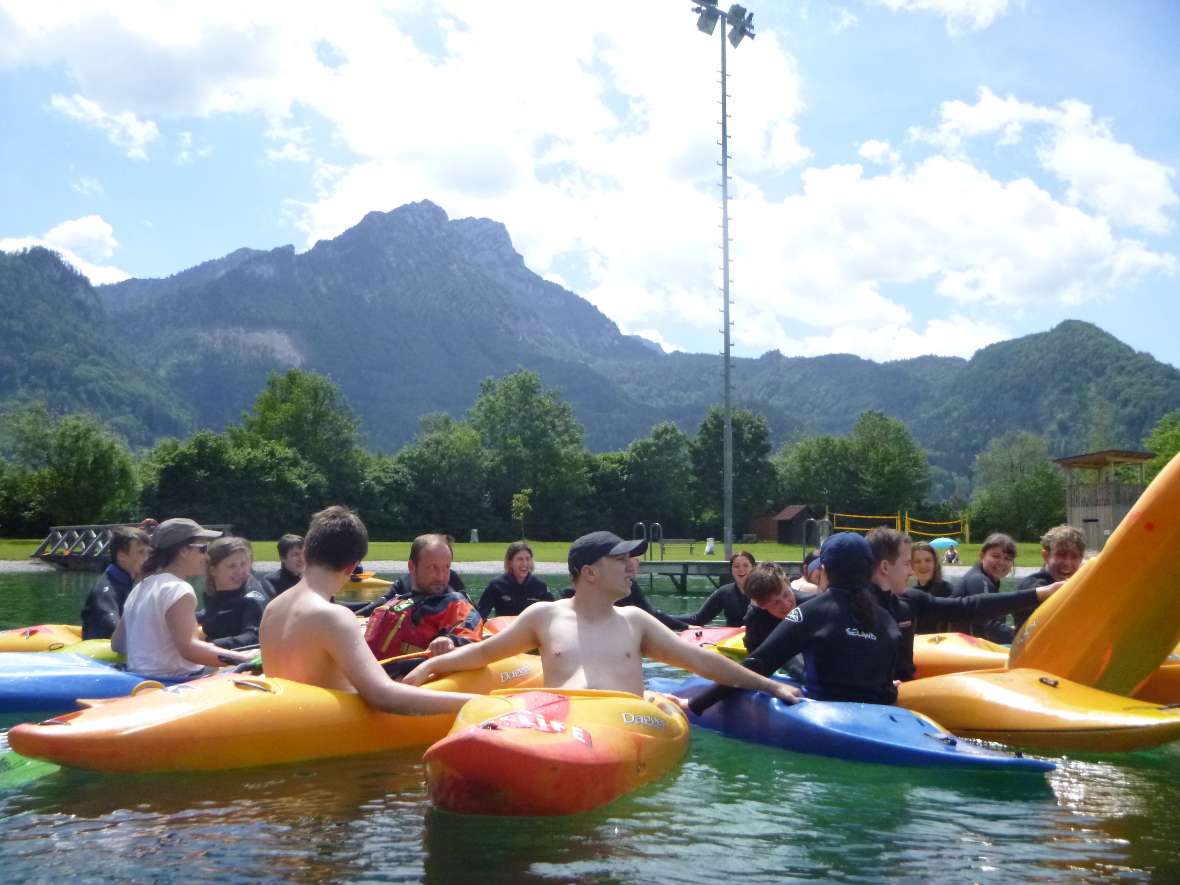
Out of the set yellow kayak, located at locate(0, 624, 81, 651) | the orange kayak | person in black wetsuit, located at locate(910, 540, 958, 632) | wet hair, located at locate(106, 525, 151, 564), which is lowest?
yellow kayak, located at locate(0, 624, 81, 651)

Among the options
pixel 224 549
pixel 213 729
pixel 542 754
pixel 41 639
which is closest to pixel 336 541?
pixel 213 729

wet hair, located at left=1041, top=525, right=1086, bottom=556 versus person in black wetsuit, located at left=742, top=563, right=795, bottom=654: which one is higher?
wet hair, located at left=1041, top=525, right=1086, bottom=556

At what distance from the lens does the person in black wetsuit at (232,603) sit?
8.55m

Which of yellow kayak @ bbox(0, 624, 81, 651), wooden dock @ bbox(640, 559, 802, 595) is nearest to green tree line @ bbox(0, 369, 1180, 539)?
wooden dock @ bbox(640, 559, 802, 595)

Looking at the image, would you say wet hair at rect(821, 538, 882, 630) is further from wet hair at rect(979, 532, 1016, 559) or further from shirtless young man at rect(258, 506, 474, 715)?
wet hair at rect(979, 532, 1016, 559)

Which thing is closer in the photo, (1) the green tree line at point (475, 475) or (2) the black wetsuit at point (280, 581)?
(2) the black wetsuit at point (280, 581)

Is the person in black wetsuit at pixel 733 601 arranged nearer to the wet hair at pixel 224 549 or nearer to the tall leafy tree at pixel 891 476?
the wet hair at pixel 224 549

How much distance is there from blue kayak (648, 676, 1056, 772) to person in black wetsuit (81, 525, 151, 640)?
5.28m

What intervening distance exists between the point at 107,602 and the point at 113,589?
5.6 inches

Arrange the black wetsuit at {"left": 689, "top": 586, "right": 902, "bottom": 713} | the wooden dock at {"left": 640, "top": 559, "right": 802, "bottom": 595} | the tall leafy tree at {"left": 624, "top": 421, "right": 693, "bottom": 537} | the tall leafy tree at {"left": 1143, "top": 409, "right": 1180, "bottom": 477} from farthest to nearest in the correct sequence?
the tall leafy tree at {"left": 624, "top": 421, "right": 693, "bottom": 537} < the tall leafy tree at {"left": 1143, "top": 409, "right": 1180, "bottom": 477} < the wooden dock at {"left": 640, "top": 559, "right": 802, "bottom": 595} < the black wetsuit at {"left": 689, "top": 586, "right": 902, "bottom": 713}

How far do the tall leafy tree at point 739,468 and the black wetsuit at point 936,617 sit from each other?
59.9m

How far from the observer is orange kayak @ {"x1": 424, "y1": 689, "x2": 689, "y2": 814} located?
4.49m

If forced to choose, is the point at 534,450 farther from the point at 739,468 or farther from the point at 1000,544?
the point at 1000,544

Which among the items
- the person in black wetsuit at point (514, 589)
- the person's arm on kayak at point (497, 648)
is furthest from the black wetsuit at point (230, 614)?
the person's arm on kayak at point (497, 648)
